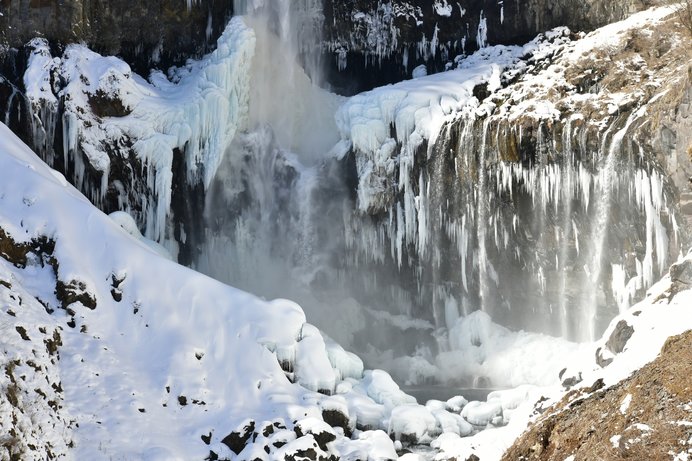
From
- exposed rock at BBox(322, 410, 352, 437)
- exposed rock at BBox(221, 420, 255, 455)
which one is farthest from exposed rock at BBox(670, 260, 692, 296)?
exposed rock at BBox(221, 420, 255, 455)

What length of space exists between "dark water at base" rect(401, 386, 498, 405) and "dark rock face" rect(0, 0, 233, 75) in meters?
14.0

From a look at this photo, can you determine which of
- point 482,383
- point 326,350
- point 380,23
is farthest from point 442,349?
point 380,23

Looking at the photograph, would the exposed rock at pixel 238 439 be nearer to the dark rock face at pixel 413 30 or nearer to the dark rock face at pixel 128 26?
the dark rock face at pixel 128 26

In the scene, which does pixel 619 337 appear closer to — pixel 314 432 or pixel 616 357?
pixel 616 357

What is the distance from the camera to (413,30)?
3178 cm

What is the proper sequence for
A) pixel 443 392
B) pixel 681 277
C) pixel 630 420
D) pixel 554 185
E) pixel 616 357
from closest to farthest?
pixel 630 420
pixel 616 357
pixel 681 277
pixel 554 185
pixel 443 392

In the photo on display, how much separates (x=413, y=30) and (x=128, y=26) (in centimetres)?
1003

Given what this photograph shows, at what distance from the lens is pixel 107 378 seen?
18688 mm

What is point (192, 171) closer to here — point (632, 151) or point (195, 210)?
point (195, 210)

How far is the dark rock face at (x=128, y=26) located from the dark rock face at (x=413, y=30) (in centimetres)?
436

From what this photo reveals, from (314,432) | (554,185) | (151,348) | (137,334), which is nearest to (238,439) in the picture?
(314,432)

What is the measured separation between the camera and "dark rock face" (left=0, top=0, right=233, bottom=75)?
89.2 ft

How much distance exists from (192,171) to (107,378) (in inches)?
421

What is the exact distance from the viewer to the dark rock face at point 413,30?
28.8 metres
